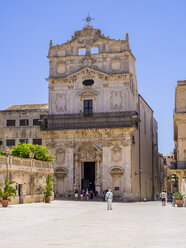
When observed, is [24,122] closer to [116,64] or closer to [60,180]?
[60,180]

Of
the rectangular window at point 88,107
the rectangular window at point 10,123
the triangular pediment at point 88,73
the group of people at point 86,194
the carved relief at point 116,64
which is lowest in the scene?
the group of people at point 86,194

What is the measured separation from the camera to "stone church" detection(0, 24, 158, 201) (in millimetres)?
51750

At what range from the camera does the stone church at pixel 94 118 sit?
170ft

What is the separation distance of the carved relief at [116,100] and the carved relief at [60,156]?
8.34 metres

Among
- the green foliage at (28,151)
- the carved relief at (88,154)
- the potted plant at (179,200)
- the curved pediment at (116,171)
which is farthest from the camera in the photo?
the carved relief at (88,154)

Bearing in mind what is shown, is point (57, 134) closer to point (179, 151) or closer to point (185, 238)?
point (179, 151)

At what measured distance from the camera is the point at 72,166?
175 ft

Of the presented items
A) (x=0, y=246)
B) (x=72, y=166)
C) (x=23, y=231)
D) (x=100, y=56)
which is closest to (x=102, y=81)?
(x=100, y=56)

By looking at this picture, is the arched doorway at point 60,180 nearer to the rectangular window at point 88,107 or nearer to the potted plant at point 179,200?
the rectangular window at point 88,107

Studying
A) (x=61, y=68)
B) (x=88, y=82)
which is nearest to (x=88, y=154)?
(x=88, y=82)

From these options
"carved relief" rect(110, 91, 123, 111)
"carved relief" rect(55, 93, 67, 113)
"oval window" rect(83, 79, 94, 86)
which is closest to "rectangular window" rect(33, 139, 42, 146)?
"carved relief" rect(55, 93, 67, 113)

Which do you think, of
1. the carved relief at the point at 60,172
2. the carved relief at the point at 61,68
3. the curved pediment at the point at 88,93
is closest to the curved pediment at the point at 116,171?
the carved relief at the point at 60,172

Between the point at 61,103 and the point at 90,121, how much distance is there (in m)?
4.85

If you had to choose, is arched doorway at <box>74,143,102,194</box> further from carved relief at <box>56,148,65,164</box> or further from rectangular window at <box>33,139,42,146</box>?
rectangular window at <box>33,139,42,146</box>
